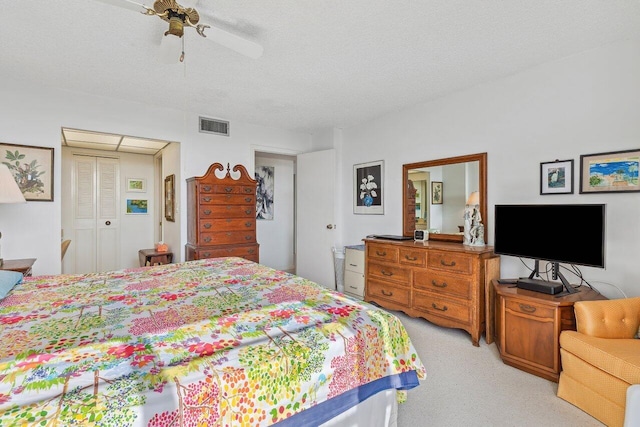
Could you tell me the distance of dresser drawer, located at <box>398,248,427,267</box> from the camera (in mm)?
3105

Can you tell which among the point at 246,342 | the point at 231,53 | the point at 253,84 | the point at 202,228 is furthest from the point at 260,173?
the point at 246,342

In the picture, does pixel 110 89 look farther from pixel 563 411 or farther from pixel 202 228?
pixel 563 411

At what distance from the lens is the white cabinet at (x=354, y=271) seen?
3.98 metres

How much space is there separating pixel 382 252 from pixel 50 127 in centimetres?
371

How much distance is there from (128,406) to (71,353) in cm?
35

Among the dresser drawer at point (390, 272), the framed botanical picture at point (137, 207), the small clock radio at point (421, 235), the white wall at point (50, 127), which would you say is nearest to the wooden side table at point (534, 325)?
the dresser drawer at point (390, 272)

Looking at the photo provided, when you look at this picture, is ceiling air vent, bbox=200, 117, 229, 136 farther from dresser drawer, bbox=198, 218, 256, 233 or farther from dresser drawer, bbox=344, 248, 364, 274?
dresser drawer, bbox=344, 248, 364, 274

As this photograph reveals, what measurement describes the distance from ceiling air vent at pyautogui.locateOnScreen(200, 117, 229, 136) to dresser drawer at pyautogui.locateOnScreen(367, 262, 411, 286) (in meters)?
2.64

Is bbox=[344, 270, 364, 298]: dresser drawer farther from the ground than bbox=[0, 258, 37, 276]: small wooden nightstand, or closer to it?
closer to it

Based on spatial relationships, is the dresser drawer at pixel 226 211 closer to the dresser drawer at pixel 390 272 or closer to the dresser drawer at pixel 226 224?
the dresser drawer at pixel 226 224

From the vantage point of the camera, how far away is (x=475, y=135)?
3193 millimetres

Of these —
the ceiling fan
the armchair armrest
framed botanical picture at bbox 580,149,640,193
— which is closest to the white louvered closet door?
the ceiling fan

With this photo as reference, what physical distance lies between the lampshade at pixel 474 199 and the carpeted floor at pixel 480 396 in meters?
1.37

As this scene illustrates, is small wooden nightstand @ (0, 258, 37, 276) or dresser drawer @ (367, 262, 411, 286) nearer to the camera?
small wooden nightstand @ (0, 258, 37, 276)
